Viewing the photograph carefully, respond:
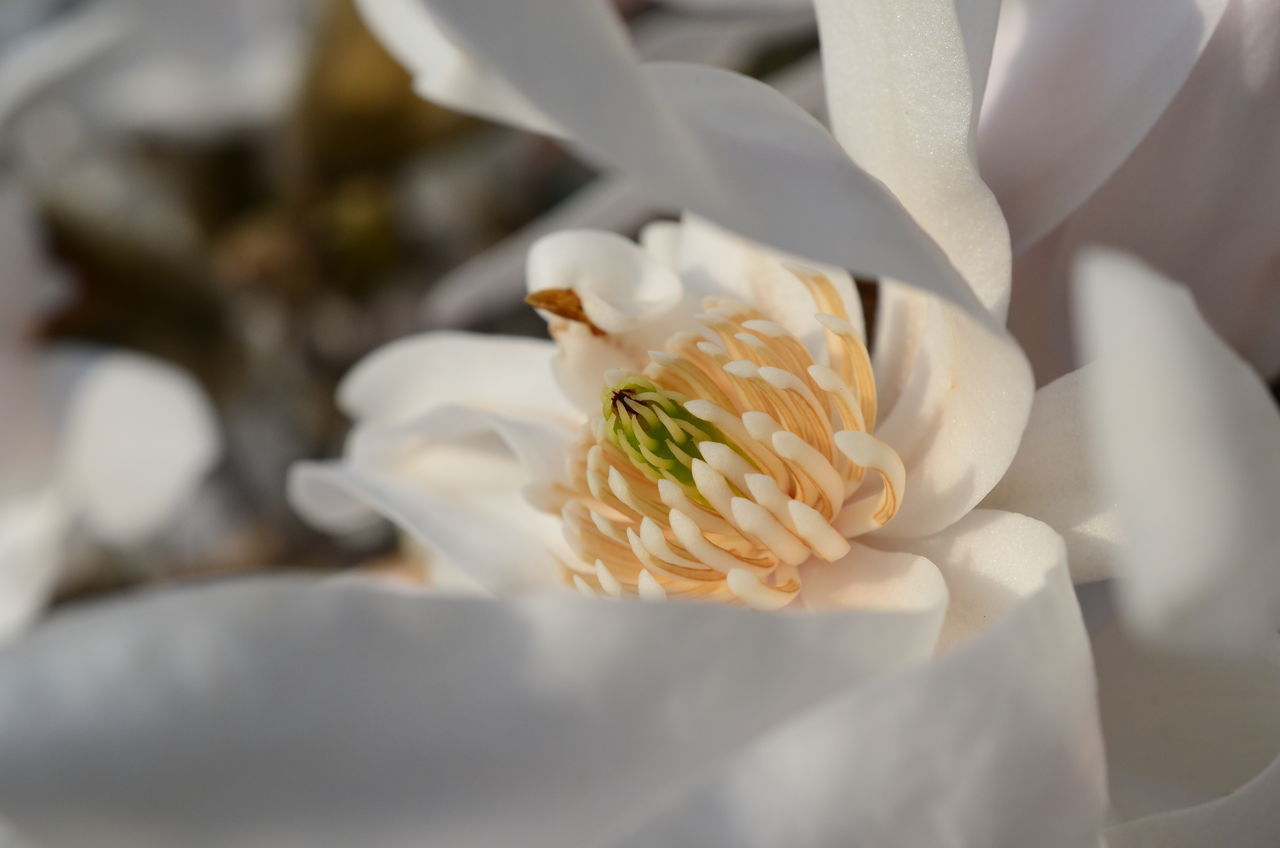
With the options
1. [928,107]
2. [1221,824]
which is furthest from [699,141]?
[1221,824]

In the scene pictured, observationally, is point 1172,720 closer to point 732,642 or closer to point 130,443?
point 732,642

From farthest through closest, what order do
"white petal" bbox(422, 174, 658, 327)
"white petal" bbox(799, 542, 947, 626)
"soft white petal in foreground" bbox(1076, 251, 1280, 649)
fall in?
"white petal" bbox(422, 174, 658, 327) < "white petal" bbox(799, 542, 947, 626) < "soft white petal in foreground" bbox(1076, 251, 1280, 649)

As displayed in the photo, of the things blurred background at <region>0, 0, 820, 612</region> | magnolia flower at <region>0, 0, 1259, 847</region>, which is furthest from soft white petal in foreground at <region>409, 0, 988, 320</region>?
blurred background at <region>0, 0, 820, 612</region>

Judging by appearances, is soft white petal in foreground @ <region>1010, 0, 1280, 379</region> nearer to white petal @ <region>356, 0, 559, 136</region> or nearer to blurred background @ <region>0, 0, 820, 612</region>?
white petal @ <region>356, 0, 559, 136</region>

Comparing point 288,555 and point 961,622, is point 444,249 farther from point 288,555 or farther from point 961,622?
point 961,622

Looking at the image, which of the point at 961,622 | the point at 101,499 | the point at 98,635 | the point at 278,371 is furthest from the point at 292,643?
the point at 278,371
